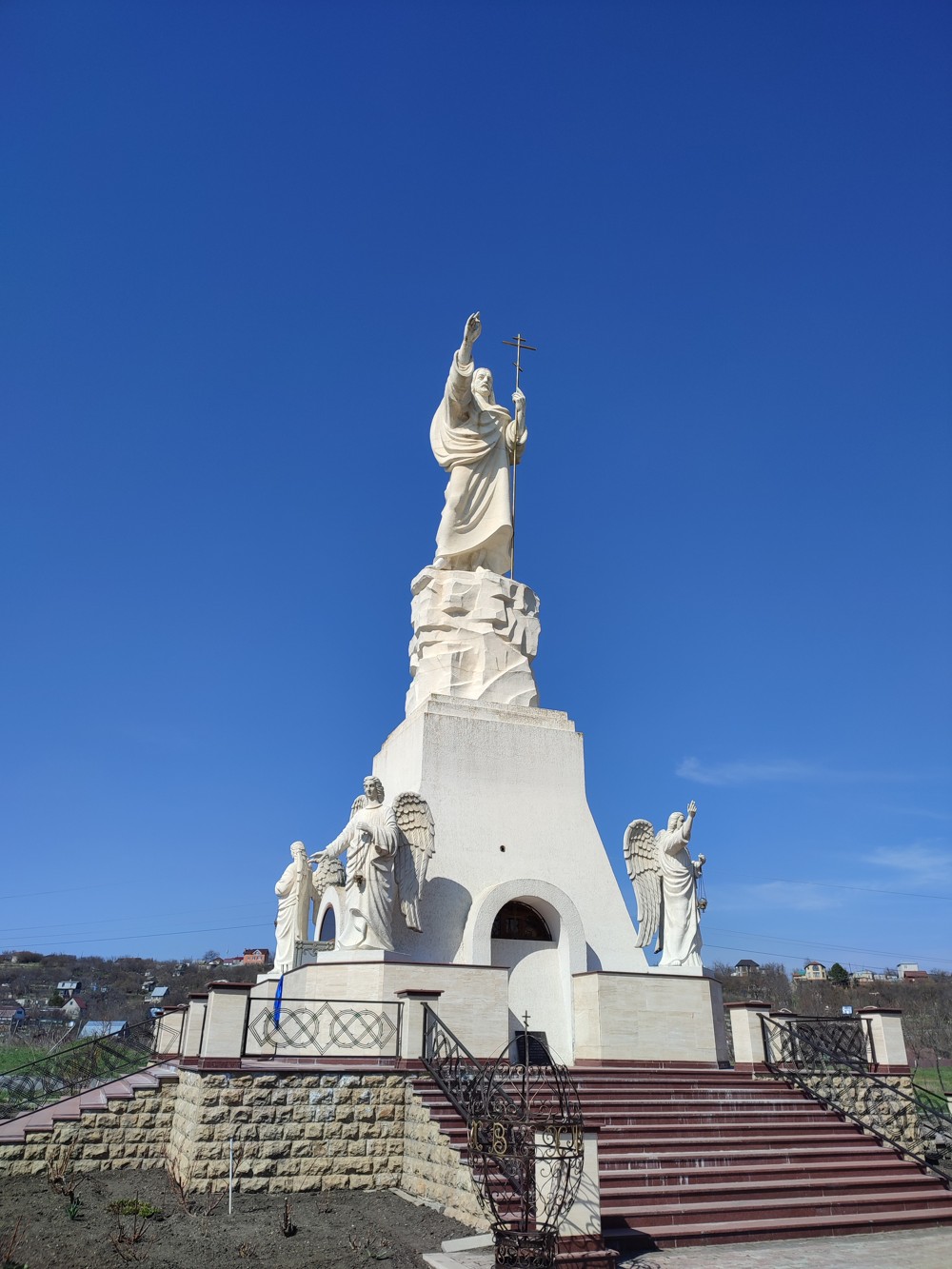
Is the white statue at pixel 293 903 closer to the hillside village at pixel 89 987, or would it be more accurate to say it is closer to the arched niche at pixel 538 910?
the arched niche at pixel 538 910

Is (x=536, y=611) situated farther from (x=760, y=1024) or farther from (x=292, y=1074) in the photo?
(x=292, y=1074)

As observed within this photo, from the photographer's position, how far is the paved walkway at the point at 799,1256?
7.73 metres

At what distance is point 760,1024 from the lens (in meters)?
13.7

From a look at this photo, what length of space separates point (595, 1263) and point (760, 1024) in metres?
7.10

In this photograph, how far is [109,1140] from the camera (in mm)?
11641

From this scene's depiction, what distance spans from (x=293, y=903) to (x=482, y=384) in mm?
11424

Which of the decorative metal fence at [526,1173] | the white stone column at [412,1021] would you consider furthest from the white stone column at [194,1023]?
the decorative metal fence at [526,1173]

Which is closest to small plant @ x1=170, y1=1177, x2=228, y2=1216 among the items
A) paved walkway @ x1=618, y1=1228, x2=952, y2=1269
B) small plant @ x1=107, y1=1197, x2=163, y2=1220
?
small plant @ x1=107, y1=1197, x2=163, y2=1220

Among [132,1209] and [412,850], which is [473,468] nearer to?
[412,850]

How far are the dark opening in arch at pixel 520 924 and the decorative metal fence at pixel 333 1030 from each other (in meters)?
3.26

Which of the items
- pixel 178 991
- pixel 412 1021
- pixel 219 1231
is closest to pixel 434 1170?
pixel 412 1021

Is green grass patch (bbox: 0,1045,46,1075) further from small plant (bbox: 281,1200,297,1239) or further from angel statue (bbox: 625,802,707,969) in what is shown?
small plant (bbox: 281,1200,297,1239)

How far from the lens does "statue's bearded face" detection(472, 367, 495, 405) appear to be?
802 inches

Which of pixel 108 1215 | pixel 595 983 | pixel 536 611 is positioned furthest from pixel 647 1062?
pixel 536 611
